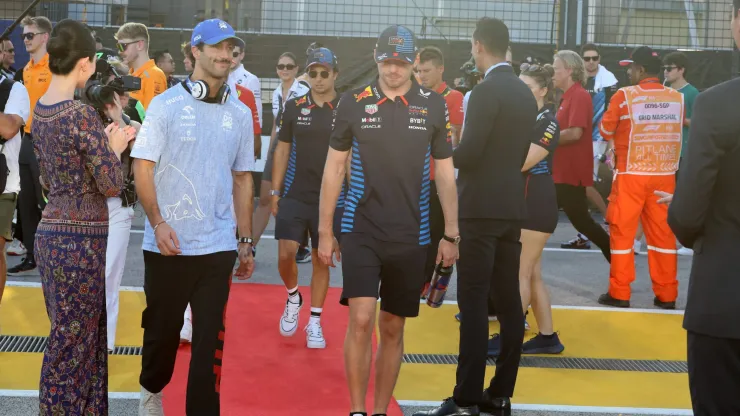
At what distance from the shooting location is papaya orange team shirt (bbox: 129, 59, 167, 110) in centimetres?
752

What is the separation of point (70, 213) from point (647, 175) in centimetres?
550

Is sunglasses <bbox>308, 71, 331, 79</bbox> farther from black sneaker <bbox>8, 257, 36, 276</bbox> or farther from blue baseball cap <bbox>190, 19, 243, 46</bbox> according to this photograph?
black sneaker <bbox>8, 257, 36, 276</bbox>

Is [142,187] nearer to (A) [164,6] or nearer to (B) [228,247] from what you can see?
(B) [228,247]

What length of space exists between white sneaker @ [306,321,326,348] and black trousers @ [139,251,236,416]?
6.96 ft

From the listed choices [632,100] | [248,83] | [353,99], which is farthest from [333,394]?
[248,83]

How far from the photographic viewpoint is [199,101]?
4574mm

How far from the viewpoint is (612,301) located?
330 inches

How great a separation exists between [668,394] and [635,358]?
86 cm

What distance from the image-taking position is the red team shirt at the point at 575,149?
8.98m

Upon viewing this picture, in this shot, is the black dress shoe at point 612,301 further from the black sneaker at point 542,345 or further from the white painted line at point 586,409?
the white painted line at point 586,409

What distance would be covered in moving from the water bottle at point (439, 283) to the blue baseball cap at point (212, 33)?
1720mm

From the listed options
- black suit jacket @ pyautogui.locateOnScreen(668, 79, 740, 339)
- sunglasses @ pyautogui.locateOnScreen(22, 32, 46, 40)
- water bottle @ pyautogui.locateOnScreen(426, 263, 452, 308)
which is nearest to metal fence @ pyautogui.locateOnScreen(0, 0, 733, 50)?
sunglasses @ pyautogui.locateOnScreen(22, 32, 46, 40)

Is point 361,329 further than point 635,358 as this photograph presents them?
No

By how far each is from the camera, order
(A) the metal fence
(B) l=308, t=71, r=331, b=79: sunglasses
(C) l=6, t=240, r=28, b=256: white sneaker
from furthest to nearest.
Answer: (A) the metal fence < (C) l=6, t=240, r=28, b=256: white sneaker < (B) l=308, t=71, r=331, b=79: sunglasses
